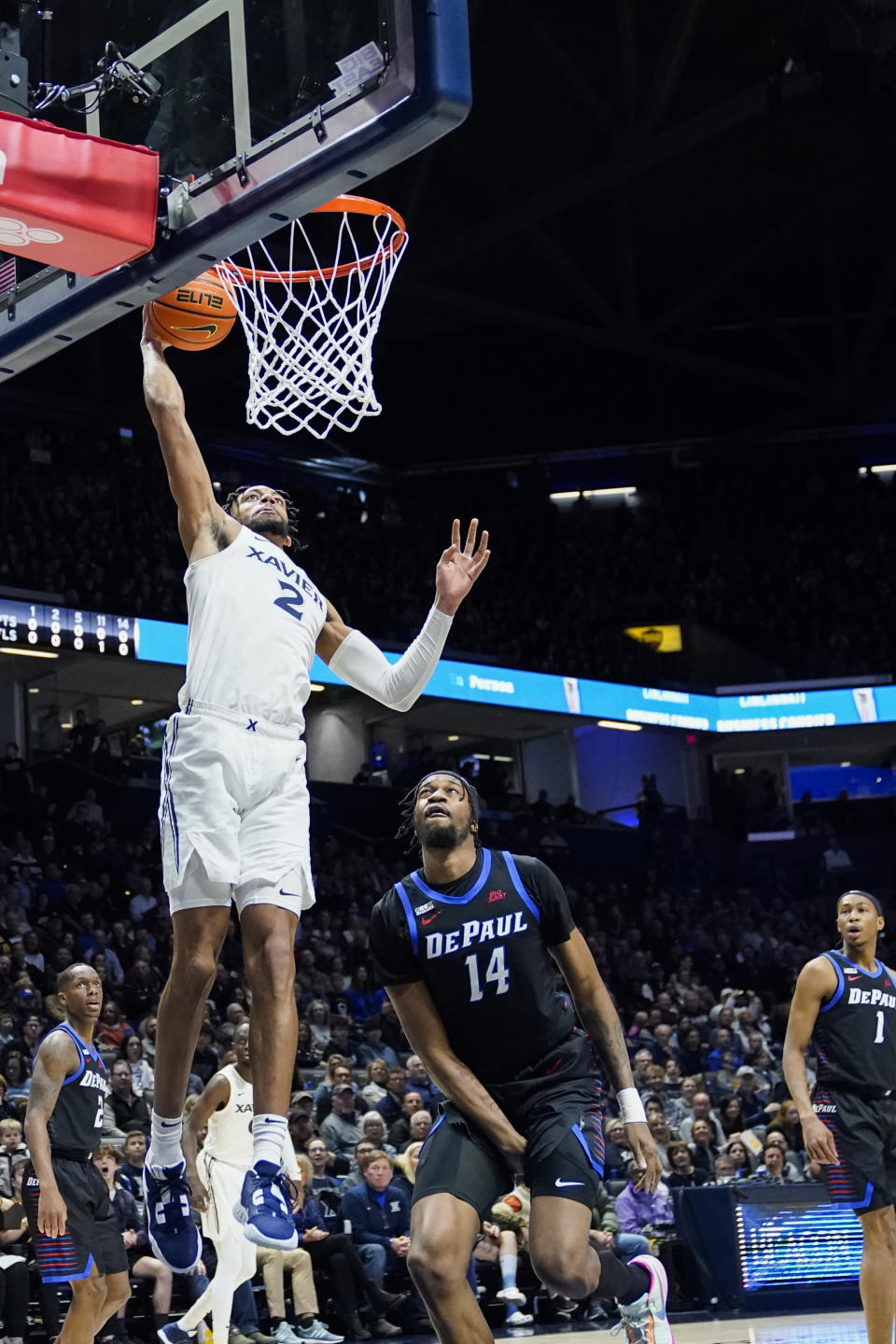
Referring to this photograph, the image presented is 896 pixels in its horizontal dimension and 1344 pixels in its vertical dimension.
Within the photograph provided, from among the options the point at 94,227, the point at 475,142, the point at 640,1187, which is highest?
the point at 475,142

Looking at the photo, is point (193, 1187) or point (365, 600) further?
point (365, 600)

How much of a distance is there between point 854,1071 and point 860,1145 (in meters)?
0.32

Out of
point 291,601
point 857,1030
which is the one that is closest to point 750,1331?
point 857,1030

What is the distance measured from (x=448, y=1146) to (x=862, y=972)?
271cm

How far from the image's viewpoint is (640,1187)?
17.6ft

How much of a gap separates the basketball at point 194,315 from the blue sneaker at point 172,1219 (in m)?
2.74

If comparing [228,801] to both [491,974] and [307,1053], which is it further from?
[307,1053]

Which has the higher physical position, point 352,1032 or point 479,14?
point 479,14

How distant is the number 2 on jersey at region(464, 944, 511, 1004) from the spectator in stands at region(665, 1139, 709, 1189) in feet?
27.4

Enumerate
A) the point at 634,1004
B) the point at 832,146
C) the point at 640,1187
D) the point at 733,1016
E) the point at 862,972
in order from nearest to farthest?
the point at 640,1187 → the point at 862,972 → the point at 733,1016 → the point at 634,1004 → the point at 832,146

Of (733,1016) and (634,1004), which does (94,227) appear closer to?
(733,1016)

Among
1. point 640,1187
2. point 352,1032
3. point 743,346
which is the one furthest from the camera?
point 743,346

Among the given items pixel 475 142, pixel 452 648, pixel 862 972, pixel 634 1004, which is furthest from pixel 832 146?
pixel 862 972

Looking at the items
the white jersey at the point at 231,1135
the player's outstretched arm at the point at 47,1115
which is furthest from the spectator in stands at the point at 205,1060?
the player's outstretched arm at the point at 47,1115
